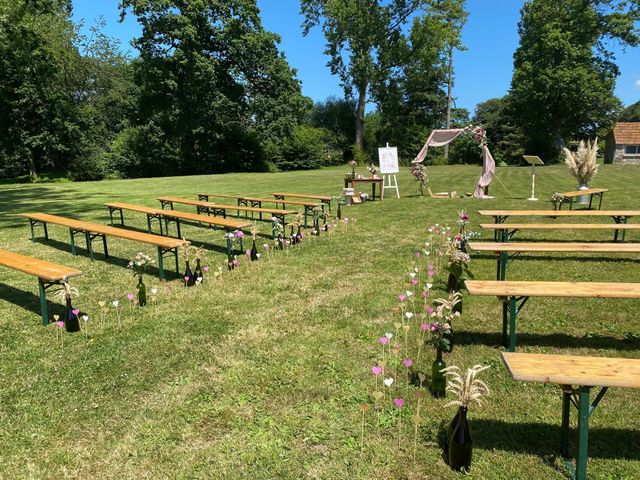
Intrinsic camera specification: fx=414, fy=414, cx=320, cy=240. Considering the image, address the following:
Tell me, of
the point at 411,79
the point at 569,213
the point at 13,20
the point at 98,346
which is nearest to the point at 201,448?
the point at 98,346

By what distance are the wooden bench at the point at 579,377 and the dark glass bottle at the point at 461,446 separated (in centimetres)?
41

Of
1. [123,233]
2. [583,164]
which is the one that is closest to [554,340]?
[123,233]

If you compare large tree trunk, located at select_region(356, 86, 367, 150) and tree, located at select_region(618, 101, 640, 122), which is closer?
large tree trunk, located at select_region(356, 86, 367, 150)

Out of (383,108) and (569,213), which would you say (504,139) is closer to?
(383,108)

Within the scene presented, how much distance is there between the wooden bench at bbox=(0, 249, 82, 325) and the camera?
4.43 m

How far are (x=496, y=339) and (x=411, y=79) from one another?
41144mm

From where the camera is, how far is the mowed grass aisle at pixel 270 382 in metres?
2.54

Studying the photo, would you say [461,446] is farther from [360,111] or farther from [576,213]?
[360,111]

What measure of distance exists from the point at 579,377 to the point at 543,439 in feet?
2.41

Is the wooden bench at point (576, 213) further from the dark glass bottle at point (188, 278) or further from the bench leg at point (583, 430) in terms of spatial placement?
the bench leg at point (583, 430)

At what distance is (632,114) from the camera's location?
78.9 metres

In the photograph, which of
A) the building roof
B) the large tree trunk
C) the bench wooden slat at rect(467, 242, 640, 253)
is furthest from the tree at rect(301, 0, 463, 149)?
the bench wooden slat at rect(467, 242, 640, 253)

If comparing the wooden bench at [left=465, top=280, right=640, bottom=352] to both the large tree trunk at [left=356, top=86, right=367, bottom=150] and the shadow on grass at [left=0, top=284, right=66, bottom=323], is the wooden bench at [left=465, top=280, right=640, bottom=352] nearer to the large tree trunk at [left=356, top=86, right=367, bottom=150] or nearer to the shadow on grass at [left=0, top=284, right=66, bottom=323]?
the shadow on grass at [left=0, top=284, right=66, bottom=323]

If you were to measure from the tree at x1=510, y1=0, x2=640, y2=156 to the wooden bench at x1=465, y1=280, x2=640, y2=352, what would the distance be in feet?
130
